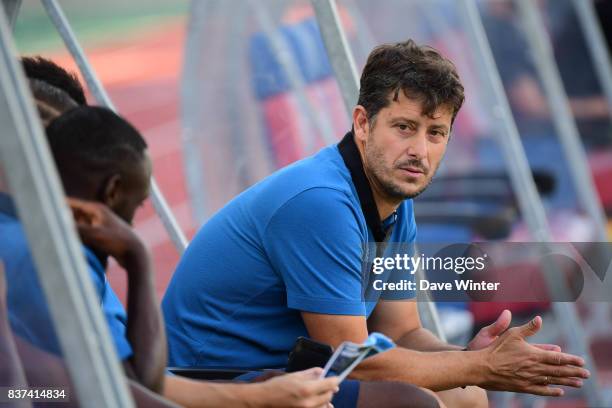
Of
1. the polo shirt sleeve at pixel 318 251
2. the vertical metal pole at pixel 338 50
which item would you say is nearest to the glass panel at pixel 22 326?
the polo shirt sleeve at pixel 318 251

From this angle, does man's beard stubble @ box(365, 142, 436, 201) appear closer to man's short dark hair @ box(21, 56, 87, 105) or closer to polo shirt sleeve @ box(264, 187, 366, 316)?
polo shirt sleeve @ box(264, 187, 366, 316)

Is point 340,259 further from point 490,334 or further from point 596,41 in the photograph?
point 596,41

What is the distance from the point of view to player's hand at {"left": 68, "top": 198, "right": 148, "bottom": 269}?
7.21 feet

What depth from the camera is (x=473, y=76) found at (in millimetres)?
7984

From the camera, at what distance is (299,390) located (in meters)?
2.24

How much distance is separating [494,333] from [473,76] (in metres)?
5.19

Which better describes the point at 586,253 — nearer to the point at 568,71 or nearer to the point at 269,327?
the point at 269,327

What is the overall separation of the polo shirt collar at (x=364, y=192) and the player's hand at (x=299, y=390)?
65cm

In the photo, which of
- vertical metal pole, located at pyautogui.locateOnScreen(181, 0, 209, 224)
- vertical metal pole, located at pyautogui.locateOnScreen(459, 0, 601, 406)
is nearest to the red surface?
vertical metal pole, located at pyautogui.locateOnScreen(181, 0, 209, 224)

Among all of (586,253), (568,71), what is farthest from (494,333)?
(568,71)

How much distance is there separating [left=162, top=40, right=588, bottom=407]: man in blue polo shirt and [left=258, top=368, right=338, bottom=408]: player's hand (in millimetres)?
Result: 420

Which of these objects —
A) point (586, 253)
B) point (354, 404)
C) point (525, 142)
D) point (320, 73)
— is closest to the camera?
point (354, 404)

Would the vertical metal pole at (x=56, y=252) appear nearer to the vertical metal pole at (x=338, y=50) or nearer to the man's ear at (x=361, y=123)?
the man's ear at (x=361, y=123)

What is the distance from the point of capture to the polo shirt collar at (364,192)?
114 inches
